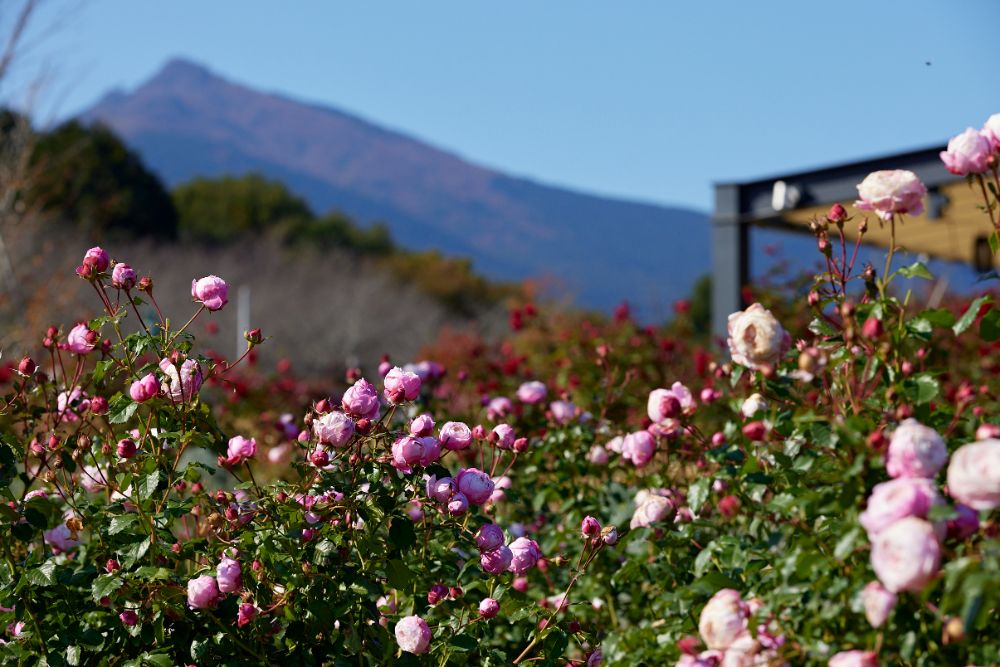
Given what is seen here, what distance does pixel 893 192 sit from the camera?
1.46 metres

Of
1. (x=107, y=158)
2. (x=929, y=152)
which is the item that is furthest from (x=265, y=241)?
(x=929, y=152)

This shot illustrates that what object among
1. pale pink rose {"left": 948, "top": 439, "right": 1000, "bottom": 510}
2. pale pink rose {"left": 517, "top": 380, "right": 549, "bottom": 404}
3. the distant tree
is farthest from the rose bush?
the distant tree

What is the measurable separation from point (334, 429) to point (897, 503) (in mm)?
839

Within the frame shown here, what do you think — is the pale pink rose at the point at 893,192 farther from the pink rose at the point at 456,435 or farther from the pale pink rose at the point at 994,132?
the pink rose at the point at 456,435

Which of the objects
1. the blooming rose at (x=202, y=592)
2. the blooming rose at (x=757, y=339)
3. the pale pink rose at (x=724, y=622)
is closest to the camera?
the pale pink rose at (x=724, y=622)

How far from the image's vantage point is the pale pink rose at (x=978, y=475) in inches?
39.8

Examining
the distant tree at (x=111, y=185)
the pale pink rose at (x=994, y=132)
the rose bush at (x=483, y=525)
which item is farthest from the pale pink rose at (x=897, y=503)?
the distant tree at (x=111, y=185)

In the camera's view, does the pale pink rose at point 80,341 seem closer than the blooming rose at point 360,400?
No

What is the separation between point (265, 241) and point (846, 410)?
30.7 m

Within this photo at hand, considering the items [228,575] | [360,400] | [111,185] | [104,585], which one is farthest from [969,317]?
[111,185]

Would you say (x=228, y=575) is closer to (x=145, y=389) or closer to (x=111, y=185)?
(x=145, y=389)

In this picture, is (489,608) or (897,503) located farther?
(489,608)

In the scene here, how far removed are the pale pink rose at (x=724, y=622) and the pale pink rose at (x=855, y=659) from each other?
5.6 inches

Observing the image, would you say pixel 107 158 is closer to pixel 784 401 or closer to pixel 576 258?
pixel 784 401
